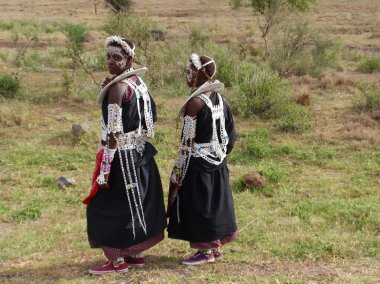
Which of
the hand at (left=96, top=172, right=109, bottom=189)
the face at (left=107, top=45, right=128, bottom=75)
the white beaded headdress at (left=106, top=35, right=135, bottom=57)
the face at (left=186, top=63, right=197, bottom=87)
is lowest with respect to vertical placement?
the hand at (left=96, top=172, right=109, bottom=189)

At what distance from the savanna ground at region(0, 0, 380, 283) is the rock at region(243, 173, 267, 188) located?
0.08 metres

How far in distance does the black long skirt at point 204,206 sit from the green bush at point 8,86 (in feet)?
27.8

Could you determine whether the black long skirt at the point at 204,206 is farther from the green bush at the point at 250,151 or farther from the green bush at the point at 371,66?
the green bush at the point at 371,66

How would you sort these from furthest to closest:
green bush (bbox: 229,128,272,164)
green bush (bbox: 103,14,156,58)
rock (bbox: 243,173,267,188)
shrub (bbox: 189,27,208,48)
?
1. shrub (bbox: 189,27,208,48)
2. green bush (bbox: 103,14,156,58)
3. green bush (bbox: 229,128,272,164)
4. rock (bbox: 243,173,267,188)

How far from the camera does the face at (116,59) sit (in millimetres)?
4090

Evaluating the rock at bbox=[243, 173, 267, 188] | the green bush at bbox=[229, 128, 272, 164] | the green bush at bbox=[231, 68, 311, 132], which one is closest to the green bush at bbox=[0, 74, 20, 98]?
the green bush at bbox=[231, 68, 311, 132]

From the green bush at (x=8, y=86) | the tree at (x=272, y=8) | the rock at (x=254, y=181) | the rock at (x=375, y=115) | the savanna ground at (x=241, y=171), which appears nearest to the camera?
the savanna ground at (x=241, y=171)

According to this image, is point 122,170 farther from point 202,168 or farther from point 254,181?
point 254,181

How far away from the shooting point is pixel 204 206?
4.28 metres

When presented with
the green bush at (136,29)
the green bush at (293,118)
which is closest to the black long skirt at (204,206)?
the green bush at (293,118)

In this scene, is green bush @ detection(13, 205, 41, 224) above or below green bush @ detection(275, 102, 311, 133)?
below

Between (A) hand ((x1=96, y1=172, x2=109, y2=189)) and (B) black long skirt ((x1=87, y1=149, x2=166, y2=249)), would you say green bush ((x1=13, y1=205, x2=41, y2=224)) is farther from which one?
(A) hand ((x1=96, y1=172, x2=109, y2=189))

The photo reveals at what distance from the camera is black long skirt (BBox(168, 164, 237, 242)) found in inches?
169

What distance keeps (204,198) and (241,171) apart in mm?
3653
